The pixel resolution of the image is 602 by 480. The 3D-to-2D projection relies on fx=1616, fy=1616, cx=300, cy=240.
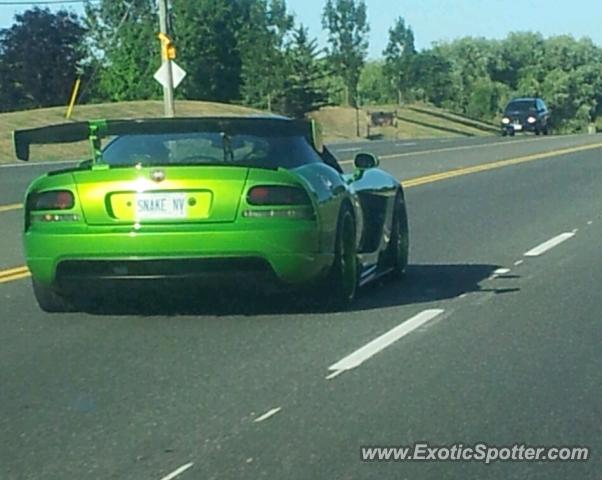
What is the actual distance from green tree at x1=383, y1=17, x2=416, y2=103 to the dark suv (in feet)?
148

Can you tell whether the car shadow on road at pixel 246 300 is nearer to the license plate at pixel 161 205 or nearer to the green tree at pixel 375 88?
the license plate at pixel 161 205

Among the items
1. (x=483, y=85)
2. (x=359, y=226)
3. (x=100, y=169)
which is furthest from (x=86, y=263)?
(x=483, y=85)

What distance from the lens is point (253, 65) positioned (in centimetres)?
8388

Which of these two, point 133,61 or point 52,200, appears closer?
point 52,200

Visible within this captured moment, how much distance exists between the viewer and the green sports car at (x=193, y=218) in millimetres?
9922

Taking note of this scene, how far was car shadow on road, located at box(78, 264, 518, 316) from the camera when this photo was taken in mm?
10680

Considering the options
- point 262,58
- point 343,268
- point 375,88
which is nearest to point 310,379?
point 343,268

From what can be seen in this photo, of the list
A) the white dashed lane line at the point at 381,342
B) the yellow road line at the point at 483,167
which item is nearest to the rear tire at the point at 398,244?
the white dashed lane line at the point at 381,342

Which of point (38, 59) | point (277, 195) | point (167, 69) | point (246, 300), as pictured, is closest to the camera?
point (277, 195)

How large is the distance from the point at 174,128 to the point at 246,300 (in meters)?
1.45

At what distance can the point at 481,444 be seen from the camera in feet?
22.0

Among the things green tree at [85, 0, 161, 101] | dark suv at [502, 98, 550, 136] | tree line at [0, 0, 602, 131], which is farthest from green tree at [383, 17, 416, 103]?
dark suv at [502, 98, 550, 136]

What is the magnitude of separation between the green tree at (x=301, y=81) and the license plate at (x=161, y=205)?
225 ft

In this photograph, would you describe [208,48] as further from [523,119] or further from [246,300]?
[246,300]
